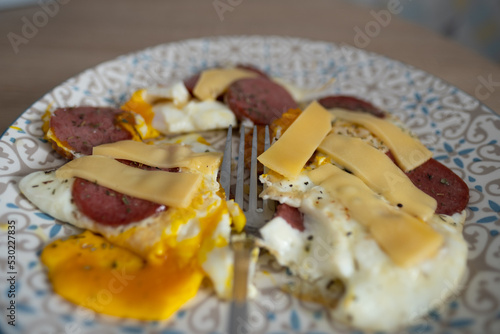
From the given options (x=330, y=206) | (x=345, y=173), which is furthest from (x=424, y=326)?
(x=345, y=173)

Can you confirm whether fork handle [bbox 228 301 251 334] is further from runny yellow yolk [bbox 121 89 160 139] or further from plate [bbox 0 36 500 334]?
runny yellow yolk [bbox 121 89 160 139]

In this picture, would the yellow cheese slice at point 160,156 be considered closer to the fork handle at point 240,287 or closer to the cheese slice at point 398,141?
the fork handle at point 240,287

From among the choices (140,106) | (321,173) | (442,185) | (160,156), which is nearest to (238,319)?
(321,173)

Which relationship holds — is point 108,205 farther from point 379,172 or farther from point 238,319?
point 379,172

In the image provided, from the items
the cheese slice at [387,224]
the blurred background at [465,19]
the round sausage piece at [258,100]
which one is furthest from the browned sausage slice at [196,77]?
the blurred background at [465,19]

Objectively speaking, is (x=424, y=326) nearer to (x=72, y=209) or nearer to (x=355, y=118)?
(x=355, y=118)

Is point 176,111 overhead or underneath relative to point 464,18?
underneath
